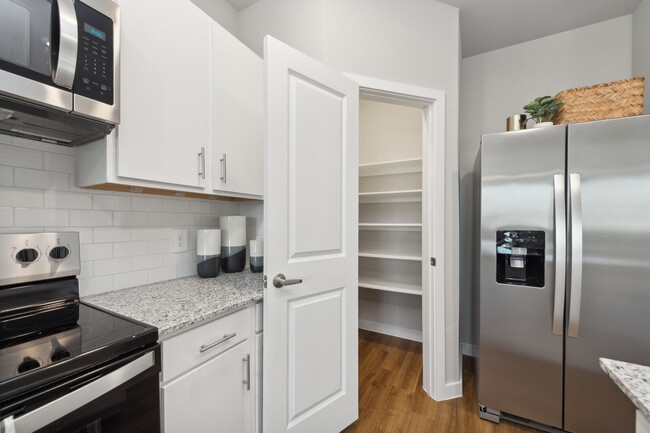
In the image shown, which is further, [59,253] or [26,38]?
[59,253]

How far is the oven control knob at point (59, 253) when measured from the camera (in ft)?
3.52

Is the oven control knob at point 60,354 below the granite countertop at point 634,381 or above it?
above

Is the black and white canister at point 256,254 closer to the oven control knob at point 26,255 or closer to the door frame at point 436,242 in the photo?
the oven control knob at point 26,255

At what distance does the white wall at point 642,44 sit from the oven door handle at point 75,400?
10.4ft

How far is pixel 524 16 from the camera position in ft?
6.90

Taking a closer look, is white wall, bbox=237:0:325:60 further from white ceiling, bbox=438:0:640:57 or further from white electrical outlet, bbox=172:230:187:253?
white electrical outlet, bbox=172:230:187:253

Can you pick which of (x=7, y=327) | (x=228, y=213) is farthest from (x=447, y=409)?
(x=7, y=327)

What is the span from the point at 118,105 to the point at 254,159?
2.46 ft

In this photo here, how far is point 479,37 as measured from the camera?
2354mm

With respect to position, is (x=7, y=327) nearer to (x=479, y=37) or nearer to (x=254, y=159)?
(x=254, y=159)

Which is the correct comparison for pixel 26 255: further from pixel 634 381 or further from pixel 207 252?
pixel 634 381

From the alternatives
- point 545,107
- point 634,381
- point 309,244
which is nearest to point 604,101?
point 545,107

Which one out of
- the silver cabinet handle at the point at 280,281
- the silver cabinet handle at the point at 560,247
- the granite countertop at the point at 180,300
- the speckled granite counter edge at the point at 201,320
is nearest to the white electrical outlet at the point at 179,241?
the granite countertop at the point at 180,300

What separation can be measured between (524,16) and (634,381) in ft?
8.27
